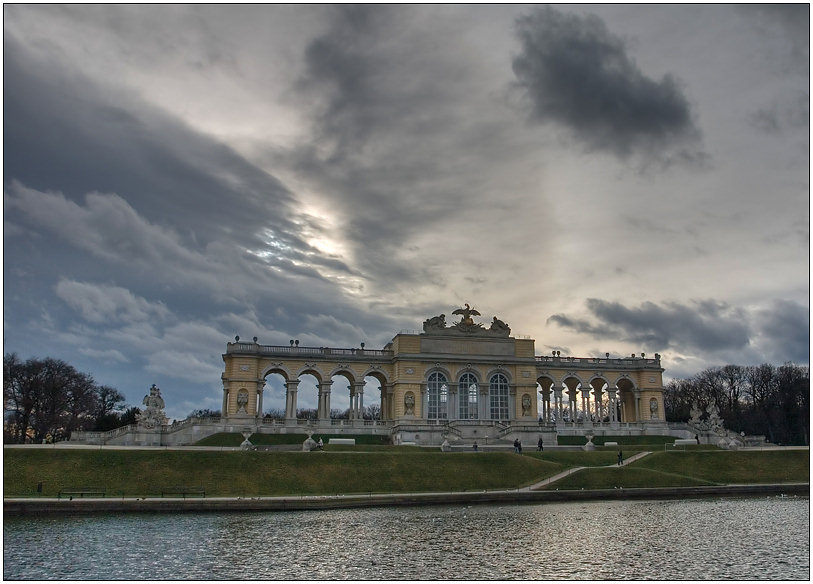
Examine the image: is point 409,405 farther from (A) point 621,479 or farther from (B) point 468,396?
(A) point 621,479

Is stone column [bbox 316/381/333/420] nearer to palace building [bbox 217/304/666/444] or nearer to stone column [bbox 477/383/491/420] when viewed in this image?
palace building [bbox 217/304/666/444]

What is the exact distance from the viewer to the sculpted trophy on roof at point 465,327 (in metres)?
76.8

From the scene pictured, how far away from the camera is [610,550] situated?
23.5m

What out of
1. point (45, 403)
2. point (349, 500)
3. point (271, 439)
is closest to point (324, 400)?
point (271, 439)

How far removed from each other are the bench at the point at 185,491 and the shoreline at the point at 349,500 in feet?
6.79

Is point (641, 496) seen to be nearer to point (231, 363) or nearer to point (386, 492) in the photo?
point (386, 492)

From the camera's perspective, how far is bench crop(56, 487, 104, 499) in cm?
3441

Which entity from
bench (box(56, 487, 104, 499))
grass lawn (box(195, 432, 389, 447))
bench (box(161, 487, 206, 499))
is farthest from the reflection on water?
grass lawn (box(195, 432, 389, 447))

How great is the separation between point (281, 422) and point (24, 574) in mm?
50331

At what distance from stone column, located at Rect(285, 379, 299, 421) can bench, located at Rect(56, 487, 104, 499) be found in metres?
36.1

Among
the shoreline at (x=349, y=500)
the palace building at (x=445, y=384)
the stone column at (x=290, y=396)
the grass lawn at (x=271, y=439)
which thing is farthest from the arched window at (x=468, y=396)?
the shoreline at (x=349, y=500)

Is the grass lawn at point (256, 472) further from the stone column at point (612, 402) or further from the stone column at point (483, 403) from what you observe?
the stone column at point (612, 402)

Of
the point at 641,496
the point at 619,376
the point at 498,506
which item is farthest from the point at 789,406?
the point at 498,506

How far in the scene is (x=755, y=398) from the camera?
9406cm
